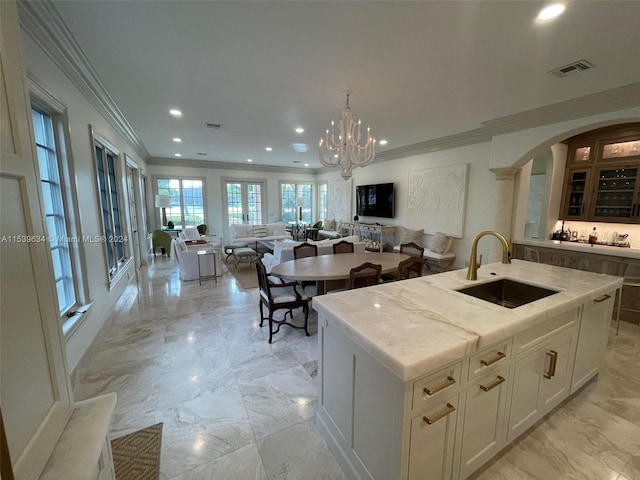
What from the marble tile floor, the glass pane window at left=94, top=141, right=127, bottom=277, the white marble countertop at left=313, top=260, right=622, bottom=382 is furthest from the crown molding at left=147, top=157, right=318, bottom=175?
the white marble countertop at left=313, top=260, right=622, bottom=382

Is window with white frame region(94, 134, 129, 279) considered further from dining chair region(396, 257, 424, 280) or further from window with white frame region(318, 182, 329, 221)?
window with white frame region(318, 182, 329, 221)

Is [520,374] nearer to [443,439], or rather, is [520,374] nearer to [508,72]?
[443,439]

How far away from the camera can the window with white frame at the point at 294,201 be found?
984 cm

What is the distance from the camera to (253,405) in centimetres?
202

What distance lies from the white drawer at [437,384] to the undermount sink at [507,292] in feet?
2.80

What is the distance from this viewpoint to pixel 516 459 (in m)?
1.58

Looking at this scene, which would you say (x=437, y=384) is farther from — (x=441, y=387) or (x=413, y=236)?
(x=413, y=236)

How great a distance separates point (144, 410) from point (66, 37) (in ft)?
9.71

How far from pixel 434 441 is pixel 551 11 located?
2720 millimetres

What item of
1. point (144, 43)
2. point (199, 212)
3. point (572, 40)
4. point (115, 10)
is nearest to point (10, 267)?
point (115, 10)

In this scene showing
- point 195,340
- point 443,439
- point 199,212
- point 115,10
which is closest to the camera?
point 443,439

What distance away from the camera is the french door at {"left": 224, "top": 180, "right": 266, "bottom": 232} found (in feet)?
29.4

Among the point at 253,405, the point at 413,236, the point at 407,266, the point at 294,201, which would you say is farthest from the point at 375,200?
the point at 253,405

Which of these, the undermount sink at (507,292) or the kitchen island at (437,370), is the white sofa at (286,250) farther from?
the undermount sink at (507,292)
